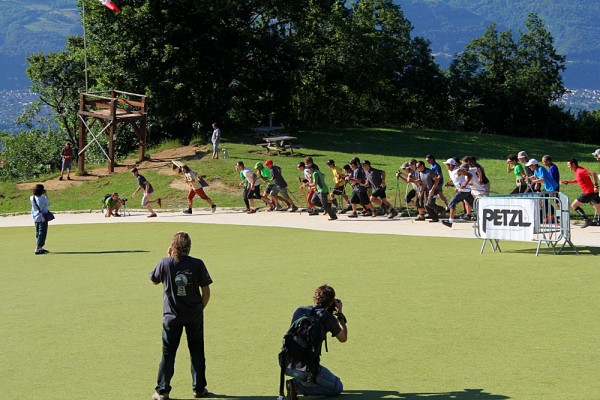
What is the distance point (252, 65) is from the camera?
49.3 meters

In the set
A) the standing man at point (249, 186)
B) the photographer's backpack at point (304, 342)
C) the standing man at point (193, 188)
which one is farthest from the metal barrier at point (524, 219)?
the standing man at point (193, 188)

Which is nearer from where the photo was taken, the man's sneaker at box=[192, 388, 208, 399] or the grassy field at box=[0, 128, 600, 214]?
the man's sneaker at box=[192, 388, 208, 399]

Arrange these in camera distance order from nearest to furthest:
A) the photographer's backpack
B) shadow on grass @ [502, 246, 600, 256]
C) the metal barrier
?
the photographer's backpack
the metal barrier
shadow on grass @ [502, 246, 600, 256]

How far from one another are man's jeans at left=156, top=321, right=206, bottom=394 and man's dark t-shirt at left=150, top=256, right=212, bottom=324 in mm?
113

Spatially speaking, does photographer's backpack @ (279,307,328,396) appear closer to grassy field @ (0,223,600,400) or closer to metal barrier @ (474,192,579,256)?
grassy field @ (0,223,600,400)

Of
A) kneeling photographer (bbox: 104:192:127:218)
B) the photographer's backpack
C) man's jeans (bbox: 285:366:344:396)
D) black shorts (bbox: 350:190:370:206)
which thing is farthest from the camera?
kneeling photographer (bbox: 104:192:127:218)

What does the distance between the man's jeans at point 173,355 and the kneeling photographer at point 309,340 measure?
1021 millimetres

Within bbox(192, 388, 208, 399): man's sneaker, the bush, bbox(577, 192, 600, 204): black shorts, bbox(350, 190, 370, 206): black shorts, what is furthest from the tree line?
bbox(192, 388, 208, 399): man's sneaker

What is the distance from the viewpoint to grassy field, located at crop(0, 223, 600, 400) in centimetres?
1073

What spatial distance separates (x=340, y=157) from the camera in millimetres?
41000

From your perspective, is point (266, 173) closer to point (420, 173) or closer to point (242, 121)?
point (420, 173)

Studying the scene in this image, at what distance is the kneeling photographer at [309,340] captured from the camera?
9625 millimetres

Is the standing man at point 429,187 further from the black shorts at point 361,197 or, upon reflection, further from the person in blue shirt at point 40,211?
the person in blue shirt at point 40,211

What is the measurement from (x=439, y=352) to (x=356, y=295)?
3.82 metres
